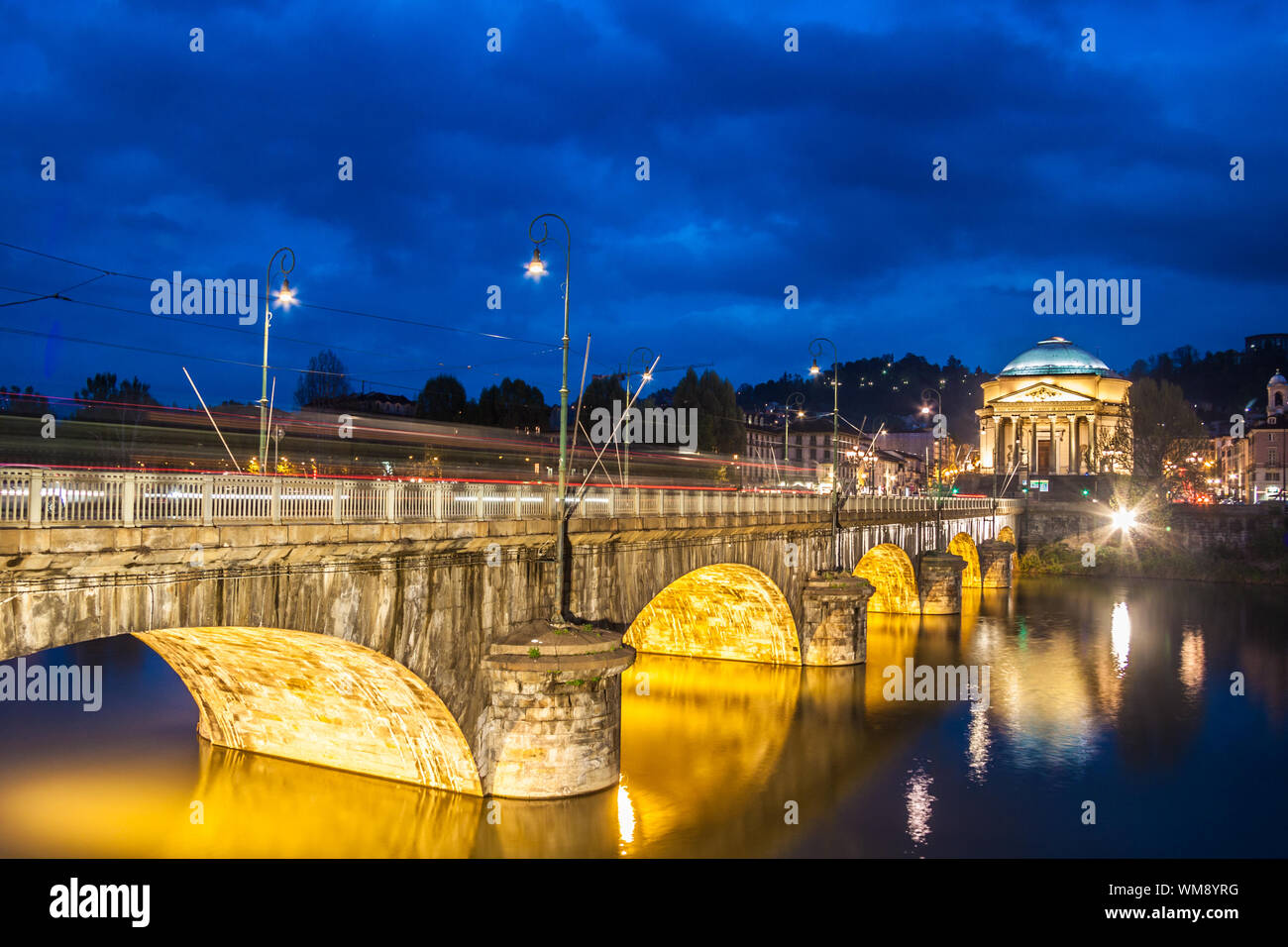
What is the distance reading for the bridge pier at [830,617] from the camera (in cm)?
3622

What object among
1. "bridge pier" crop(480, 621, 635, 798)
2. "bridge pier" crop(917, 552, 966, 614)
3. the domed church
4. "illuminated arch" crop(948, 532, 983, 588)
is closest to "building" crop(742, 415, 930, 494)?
the domed church

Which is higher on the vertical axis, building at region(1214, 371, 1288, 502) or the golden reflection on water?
building at region(1214, 371, 1288, 502)

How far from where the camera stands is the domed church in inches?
4783

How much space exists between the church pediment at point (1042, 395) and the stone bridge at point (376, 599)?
104 metres

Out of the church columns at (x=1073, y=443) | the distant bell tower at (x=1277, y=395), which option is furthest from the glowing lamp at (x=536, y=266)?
the distant bell tower at (x=1277, y=395)

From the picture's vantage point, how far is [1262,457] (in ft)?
427

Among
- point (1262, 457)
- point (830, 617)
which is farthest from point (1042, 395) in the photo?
point (830, 617)

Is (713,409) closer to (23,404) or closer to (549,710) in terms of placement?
(23,404)

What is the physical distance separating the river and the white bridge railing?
6.19 m

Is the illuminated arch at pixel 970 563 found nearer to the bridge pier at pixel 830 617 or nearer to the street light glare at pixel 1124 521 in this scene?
the street light glare at pixel 1124 521

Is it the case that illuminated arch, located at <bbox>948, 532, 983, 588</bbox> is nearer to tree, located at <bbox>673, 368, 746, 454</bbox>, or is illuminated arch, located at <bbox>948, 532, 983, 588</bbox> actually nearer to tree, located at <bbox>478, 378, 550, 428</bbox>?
tree, located at <bbox>673, 368, 746, 454</bbox>

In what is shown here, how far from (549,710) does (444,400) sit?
69148mm
